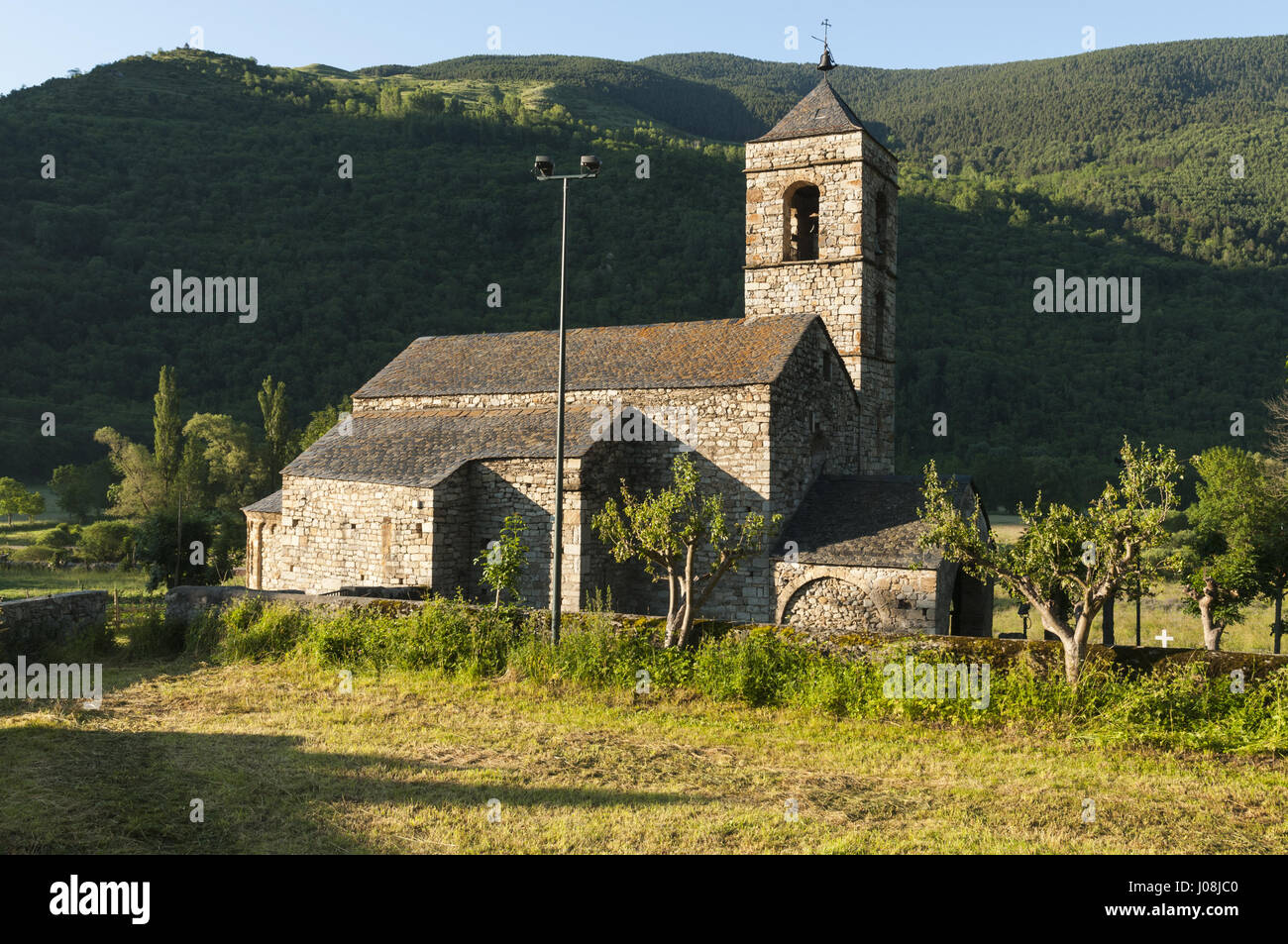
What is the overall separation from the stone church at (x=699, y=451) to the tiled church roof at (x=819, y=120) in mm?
94

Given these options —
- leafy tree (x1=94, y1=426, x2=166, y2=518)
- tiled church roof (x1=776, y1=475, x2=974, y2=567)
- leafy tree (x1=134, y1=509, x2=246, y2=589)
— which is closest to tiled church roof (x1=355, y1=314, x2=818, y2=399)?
tiled church roof (x1=776, y1=475, x2=974, y2=567)

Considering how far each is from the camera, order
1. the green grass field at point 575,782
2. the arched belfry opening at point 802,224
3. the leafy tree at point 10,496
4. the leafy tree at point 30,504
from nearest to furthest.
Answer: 1. the green grass field at point 575,782
2. the arched belfry opening at point 802,224
3. the leafy tree at point 10,496
4. the leafy tree at point 30,504

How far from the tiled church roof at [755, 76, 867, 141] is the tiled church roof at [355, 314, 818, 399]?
246 inches

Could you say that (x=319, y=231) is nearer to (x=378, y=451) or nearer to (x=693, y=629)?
(x=378, y=451)

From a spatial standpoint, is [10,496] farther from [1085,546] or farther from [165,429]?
[1085,546]

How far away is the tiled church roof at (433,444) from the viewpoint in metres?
18.0

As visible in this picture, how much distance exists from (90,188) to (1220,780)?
96.3 metres

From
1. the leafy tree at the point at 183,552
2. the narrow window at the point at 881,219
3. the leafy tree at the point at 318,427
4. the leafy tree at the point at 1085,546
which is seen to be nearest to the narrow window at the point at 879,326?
the narrow window at the point at 881,219

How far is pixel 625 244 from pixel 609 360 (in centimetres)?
4953

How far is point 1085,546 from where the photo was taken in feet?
31.7

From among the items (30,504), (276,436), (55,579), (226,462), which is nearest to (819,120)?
(276,436)

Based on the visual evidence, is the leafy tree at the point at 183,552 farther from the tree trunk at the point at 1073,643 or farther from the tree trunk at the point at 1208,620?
the tree trunk at the point at 1208,620

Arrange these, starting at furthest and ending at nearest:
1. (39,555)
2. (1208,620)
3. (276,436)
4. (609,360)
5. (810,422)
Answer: (276,436) < (39,555) < (609,360) < (810,422) < (1208,620)

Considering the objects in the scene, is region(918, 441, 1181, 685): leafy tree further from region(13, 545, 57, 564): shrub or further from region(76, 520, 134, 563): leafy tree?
region(13, 545, 57, 564): shrub
